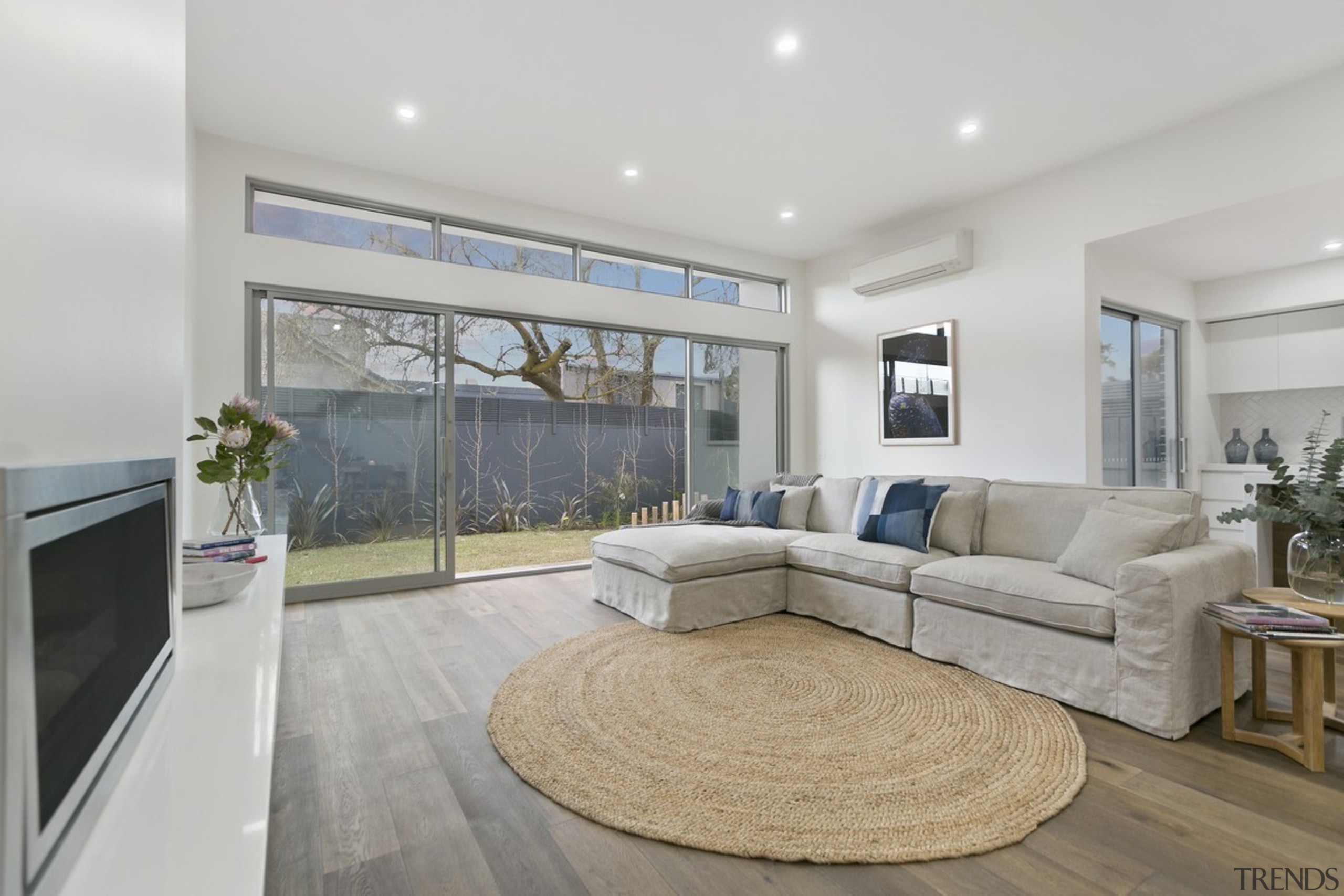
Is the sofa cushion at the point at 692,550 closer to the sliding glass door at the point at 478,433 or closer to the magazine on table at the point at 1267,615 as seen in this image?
the sliding glass door at the point at 478,433

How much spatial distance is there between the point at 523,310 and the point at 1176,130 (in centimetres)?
435

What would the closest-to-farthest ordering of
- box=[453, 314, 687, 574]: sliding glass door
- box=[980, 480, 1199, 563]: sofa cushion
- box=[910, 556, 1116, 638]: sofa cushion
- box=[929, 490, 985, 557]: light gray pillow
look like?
1. box=[910, 556, 1116, 638]: sofa cushion
2. box=[980, 480, 1199, 563]: sofa cushion
3. box=[929, 490, 985, 557]: light gray pillow
4. box=[453, 314, 687, 574]: sliding glass door

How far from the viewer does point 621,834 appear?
5.52 feet

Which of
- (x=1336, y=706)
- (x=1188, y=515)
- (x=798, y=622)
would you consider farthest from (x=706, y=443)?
(x=1336, y=706)

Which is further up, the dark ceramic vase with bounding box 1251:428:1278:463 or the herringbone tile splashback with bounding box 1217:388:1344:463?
the herringbone tile splashback with bounding box 1217:388:1344:463

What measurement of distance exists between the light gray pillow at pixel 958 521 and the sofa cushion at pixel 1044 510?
6 cm

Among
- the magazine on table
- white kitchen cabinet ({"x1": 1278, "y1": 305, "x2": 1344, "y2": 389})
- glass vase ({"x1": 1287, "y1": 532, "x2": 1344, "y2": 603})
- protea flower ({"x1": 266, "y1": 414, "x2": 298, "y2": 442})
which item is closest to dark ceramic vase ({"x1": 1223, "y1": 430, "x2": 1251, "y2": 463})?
white kitchen cabinet ({"x1": 1278, "y1": 305, "x2": 1344, "y2": 389})

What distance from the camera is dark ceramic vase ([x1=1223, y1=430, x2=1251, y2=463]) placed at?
484 centimetres

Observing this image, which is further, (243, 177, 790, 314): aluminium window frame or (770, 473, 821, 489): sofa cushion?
(770, 473, 821, 489): sofa cushion

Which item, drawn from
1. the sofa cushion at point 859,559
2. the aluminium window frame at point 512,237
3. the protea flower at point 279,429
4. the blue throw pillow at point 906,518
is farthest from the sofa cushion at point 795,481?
the protea flower at point 279,429

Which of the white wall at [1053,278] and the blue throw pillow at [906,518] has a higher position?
the white wall at [1053,278]

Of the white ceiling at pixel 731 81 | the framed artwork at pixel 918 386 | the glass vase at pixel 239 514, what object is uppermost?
the white ceiling at pixel 731 81

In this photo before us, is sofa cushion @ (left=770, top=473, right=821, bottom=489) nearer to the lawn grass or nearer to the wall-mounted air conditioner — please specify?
the wall-mounted air conditioner

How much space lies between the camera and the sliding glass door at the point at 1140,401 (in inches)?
174
